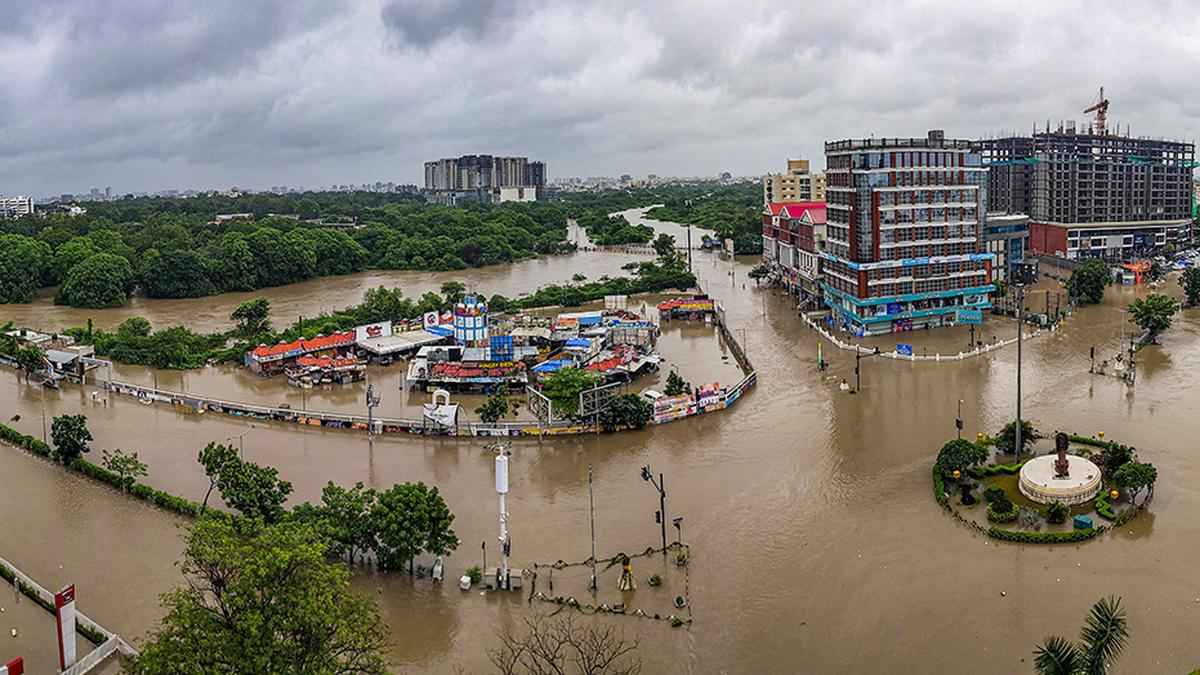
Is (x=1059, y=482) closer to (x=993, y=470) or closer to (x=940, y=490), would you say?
(x=993, y=470)

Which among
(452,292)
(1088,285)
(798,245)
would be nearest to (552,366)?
(452,292)

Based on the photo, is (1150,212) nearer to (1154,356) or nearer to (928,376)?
(1154,356)

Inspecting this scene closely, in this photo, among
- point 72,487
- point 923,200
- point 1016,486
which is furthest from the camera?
point 923,200

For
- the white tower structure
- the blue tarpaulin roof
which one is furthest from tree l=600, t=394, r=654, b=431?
Answer: the white tower structure

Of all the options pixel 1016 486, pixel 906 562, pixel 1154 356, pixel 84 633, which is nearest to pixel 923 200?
pixel 1154 356

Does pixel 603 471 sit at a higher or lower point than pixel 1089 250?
lower

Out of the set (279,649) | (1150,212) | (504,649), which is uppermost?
(1150,212)

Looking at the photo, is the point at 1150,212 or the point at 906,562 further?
the point at 1150,212

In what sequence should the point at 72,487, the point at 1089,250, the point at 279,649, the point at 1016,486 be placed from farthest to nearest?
the point at 1089,250
the point at 72,487
the point at 1016,486
the point at 279,649
